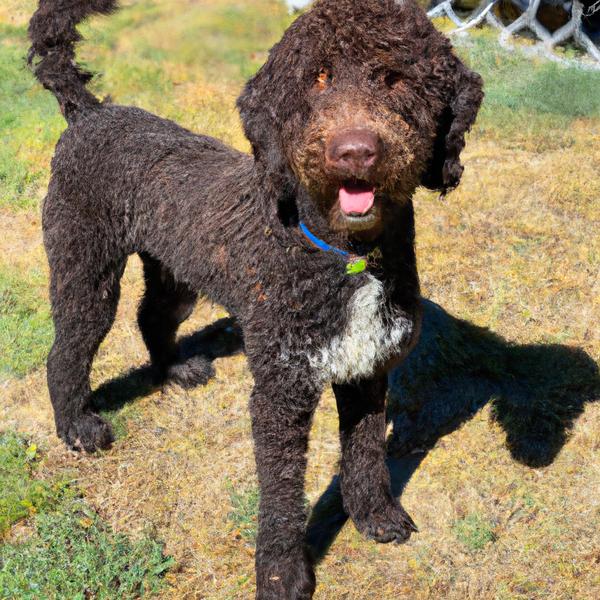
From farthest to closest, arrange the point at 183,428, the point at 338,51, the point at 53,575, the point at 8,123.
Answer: the point at 8,123 → the point at 183,428 → the point at 53,575 → the point at 338,51

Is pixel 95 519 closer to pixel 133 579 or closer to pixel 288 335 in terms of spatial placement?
pixel 133 579

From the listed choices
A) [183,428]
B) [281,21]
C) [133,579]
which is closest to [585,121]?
[281,21]

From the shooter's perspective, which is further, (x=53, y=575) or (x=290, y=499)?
(x=53, y=575)

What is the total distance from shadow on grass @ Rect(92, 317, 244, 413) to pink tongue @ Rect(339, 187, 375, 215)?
9.27 feet

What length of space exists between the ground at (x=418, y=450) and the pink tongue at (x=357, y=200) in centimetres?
178

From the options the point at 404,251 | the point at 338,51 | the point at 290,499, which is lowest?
the point at 290,499

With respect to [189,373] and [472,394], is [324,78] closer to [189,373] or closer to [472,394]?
[472,394]

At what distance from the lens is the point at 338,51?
2.58 meters

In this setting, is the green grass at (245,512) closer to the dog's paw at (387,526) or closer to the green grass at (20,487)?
the dog's paw at (387,526)

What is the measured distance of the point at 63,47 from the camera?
4234 millimetres

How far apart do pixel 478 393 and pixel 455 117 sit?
7.03ft

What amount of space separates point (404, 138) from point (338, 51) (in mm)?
354

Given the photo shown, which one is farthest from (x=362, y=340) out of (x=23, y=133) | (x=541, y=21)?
(x=541, y=21)

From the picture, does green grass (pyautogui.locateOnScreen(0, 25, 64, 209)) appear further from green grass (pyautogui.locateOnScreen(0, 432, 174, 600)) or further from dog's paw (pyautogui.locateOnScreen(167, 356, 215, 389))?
green grass (pyautogui.locateOnScreen(0, 432, 174, 600))
